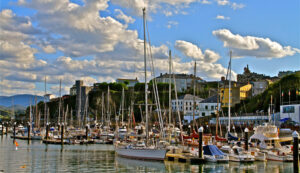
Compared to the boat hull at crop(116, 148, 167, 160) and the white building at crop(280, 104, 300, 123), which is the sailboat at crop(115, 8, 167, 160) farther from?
the white building at crop(280, 104, 300, 123)

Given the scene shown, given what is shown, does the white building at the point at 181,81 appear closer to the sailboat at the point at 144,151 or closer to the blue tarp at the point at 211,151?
the sailboat at the point at 144,151

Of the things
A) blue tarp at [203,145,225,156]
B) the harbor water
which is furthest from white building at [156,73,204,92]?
blue tarp at [203,145,225,156]

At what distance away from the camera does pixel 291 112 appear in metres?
72.2

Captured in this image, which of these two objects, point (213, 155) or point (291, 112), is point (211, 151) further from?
point (291, 112)

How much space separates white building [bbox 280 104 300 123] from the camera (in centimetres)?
7069

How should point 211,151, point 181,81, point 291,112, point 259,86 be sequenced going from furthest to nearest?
point 181,81, point 259,86, point 291,112, point 211,151

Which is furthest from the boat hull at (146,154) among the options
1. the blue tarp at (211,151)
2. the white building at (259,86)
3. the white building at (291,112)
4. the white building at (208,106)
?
the white building at (259,86)

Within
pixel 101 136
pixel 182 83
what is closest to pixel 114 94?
pixel 182 83

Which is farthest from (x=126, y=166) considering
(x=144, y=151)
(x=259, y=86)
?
(x=259, y=86)

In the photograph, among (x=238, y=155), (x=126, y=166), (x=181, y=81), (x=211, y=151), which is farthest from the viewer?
(x=181, y=81)

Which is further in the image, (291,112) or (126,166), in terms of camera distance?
(291,112)

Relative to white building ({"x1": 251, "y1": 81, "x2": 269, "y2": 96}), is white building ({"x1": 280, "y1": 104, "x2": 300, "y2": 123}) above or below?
below

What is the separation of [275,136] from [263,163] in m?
5.73

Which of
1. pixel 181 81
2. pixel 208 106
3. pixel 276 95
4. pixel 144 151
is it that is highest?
pixel 181 81
